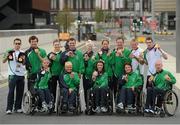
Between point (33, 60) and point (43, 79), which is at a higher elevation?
point (33, 60)

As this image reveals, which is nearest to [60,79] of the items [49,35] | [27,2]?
[49,35]

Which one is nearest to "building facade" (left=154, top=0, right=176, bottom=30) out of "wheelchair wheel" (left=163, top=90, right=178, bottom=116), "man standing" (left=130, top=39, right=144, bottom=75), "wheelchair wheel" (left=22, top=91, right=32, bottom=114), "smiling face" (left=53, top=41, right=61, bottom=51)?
"man standing" (left=130, top=39, right=144, bottom=75)

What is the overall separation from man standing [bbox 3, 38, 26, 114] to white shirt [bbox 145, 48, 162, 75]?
2.88m

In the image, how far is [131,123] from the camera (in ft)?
36.7

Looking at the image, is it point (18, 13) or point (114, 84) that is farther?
point (18, 13)

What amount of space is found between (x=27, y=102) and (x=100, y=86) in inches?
65.6

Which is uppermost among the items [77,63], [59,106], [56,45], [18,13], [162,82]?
[18,13]

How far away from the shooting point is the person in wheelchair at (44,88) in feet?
40.1

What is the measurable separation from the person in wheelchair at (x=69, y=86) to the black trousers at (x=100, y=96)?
436 mm

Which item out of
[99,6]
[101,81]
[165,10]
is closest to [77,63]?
[101,81]

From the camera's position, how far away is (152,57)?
13.0m

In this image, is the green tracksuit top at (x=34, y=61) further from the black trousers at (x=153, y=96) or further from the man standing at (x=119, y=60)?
the black trousers at (x=153, y=96)

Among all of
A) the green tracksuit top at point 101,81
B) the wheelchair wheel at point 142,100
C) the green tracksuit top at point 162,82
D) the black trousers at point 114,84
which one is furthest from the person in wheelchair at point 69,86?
the green tracksuit top at point 162,82

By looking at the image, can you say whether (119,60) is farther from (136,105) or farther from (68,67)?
(68,67)
